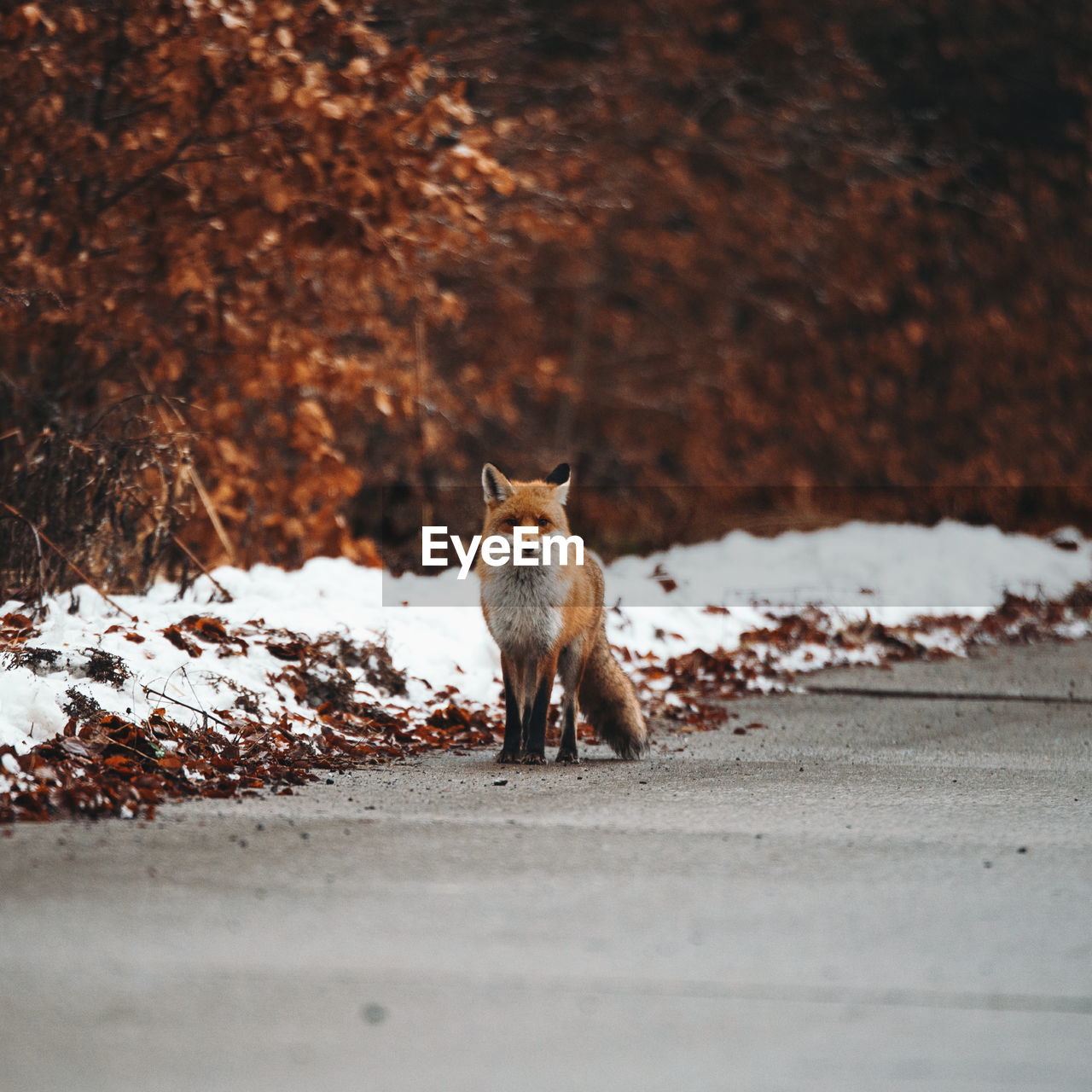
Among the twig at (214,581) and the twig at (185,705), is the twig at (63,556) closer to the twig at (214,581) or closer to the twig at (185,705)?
the twig at (214,581)

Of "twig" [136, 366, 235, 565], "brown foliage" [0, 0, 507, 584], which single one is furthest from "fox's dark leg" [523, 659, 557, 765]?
"brown foliage" [0, 0, 507, 584]

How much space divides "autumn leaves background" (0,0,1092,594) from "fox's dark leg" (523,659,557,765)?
2932 millimetres

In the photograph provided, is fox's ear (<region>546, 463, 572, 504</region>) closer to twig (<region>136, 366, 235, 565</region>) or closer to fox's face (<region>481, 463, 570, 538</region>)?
fox's face (<region>481, 463, 570, 538</region>)

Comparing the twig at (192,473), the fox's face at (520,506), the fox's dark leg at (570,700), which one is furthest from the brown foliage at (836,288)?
the fox's dark leg at (570,700)

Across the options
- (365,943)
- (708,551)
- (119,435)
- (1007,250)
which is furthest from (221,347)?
(1007,250)

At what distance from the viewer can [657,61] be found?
1817cm

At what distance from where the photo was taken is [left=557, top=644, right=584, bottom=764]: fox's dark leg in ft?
24.0

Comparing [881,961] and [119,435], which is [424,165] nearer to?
[119,435]

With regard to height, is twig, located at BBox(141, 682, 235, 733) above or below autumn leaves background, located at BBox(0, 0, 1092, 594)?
below

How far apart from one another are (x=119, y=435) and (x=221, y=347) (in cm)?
184

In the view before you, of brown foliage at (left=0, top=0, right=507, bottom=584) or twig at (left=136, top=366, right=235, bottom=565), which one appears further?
brown foliage at (left=0, top=0, right=507, bottom=584)

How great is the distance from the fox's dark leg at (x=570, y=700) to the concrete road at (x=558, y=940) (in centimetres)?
62

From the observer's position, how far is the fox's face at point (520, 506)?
7227 mm

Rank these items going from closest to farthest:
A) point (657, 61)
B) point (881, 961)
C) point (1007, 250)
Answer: point (881, 961)
point (657, 61)
point (1007, 250)
